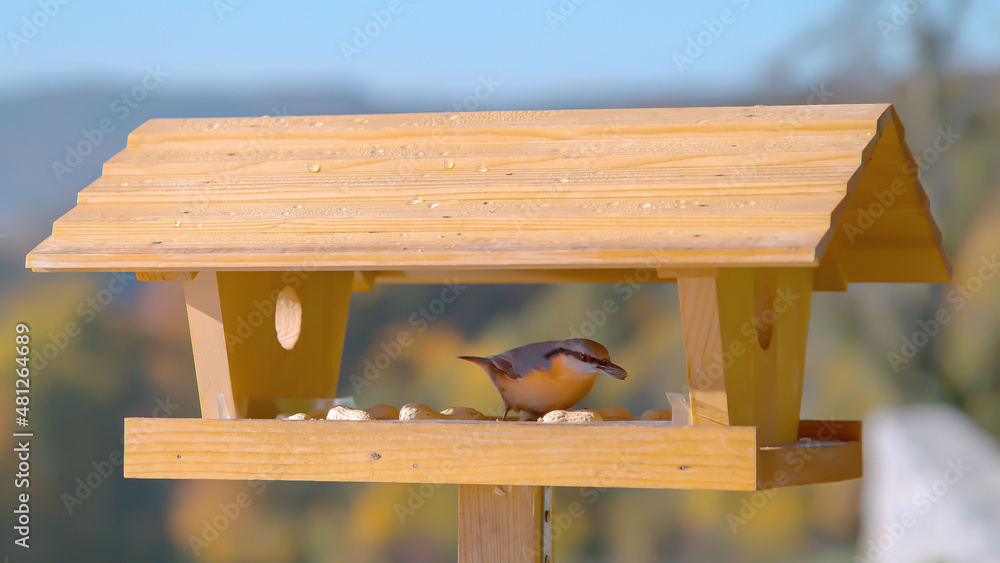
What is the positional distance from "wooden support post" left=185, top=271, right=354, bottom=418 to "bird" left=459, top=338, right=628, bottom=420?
57 centimetres

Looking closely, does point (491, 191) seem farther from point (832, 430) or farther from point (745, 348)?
point (832, 430)

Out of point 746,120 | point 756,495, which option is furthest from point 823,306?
point 746,120

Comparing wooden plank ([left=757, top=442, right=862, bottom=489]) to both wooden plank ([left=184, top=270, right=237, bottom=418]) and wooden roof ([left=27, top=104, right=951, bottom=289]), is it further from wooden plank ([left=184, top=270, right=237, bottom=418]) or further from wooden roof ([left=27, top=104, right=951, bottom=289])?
wooden plank ([left=184, top=270, right=237, bottom=418])

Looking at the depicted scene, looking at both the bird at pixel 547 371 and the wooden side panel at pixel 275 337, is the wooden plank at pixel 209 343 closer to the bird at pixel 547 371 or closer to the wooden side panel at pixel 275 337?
the wooden side panel at pixel 275 337

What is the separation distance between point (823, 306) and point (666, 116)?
3.56 m

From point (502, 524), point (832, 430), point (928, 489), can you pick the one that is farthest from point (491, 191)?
point (928, 489)

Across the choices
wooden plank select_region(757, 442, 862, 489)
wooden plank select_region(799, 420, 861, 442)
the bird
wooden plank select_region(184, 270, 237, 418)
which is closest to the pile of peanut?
the bird

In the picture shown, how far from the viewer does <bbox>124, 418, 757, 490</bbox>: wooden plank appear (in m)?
1.76

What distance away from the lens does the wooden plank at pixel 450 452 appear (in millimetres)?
1765

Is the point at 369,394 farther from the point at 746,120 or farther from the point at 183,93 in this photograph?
the point at 746,120

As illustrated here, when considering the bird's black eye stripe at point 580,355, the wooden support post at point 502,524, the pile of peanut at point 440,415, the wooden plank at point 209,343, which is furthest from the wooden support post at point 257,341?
the bird's black eye stripe at point 580,355

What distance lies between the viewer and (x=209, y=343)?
2.21 m

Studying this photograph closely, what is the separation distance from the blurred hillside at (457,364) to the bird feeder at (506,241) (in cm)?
291

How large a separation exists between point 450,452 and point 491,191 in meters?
0.51
